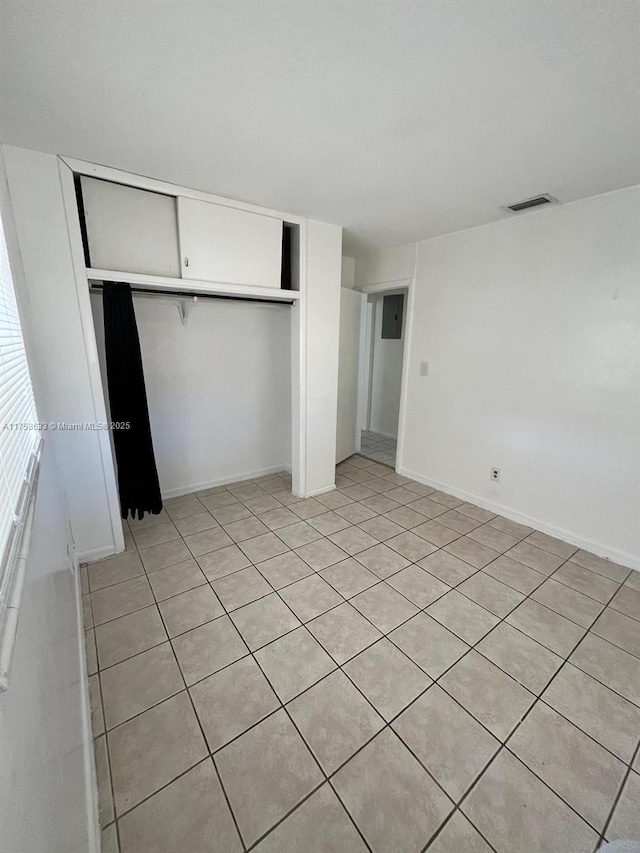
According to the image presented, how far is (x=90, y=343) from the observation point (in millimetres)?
1961

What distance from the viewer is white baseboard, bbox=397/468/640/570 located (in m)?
2.23

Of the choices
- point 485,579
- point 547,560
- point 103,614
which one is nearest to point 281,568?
point 103,614

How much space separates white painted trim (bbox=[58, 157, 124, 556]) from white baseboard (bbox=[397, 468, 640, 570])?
106 inches

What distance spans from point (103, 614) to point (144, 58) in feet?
7.74

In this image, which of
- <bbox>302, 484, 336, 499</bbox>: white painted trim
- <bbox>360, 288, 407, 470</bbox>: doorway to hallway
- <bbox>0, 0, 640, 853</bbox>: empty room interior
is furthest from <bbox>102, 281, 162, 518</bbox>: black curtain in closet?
<bbox>360, 288, 407, 470</bbox>: doorway to hallway

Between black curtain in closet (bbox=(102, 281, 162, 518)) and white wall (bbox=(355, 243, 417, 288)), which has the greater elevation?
white wall (bbox=(355, 243, 417, 288))

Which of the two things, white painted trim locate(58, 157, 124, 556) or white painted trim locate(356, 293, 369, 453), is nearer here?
white painted trim locate(58, 157, 124, 556)

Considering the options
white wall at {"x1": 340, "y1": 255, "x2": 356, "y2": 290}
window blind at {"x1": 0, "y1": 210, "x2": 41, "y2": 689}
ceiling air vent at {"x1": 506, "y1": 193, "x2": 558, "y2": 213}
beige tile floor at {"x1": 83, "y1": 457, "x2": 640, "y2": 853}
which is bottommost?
beige tile floor at {"x1": 83, "y1": 457, "x2": 640, "y2": 853}

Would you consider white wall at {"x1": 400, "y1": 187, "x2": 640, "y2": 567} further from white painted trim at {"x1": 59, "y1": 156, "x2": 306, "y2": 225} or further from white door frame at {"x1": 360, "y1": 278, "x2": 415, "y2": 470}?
white painted trim at {"x1": 59, "y1": 156, "x2": 306, "y2": 225}

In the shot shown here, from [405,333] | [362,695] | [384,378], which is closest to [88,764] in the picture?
[362,695]

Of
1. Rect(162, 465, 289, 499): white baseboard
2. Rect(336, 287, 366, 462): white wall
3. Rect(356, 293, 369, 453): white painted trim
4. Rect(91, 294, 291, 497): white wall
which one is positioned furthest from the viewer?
Rect(356, 293, 369, 453): white painted trim

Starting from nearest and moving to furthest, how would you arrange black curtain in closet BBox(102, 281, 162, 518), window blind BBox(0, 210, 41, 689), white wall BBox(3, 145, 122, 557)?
window blind BBox(0, 210, 41, 689)
white wall BBox(3, 145, 122, 557)
black curtain in closet BBox(102, 281, 162, 518)

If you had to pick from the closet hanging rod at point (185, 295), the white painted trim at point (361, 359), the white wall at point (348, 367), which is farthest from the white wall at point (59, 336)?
the white painted trim at point (361, 359)

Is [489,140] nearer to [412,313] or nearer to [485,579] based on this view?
[412,313]
